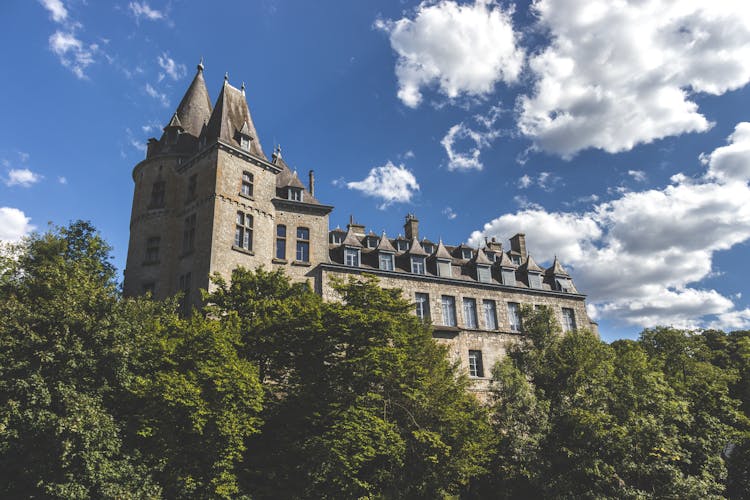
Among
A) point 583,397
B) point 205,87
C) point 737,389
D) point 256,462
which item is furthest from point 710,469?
point 205,87

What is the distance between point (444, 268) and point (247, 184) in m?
14.6

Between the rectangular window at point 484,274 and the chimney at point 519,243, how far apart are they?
20.2 feet

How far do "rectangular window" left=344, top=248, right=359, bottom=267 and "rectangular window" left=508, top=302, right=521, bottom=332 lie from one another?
487 inches

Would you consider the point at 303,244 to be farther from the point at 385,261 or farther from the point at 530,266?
the point at 530,266

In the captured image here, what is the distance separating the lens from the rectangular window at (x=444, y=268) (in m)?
34.5

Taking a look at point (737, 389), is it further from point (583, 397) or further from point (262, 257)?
point (262, 257)

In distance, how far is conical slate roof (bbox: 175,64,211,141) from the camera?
104 ft

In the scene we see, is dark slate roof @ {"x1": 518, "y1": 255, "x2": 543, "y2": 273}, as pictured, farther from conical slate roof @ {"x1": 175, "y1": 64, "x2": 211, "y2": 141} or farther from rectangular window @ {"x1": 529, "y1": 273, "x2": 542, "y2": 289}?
conical slate roof @ {"x1": 175, "y1": 64, "x2": 211, "y2": 141}

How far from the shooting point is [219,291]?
22.1 metres

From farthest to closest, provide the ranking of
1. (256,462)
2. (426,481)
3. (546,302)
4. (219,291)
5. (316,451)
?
(546,302) < (219,291) < (426,481) < (256,462) < (316,451)

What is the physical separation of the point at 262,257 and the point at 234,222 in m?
2.49

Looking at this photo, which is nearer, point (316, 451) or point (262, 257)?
point (316, 451)

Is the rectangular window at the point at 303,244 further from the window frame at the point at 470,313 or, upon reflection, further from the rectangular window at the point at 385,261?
the window frame at the point at 470,313

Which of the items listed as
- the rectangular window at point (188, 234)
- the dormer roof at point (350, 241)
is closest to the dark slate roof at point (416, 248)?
the dormer roof at point (350, 241)
